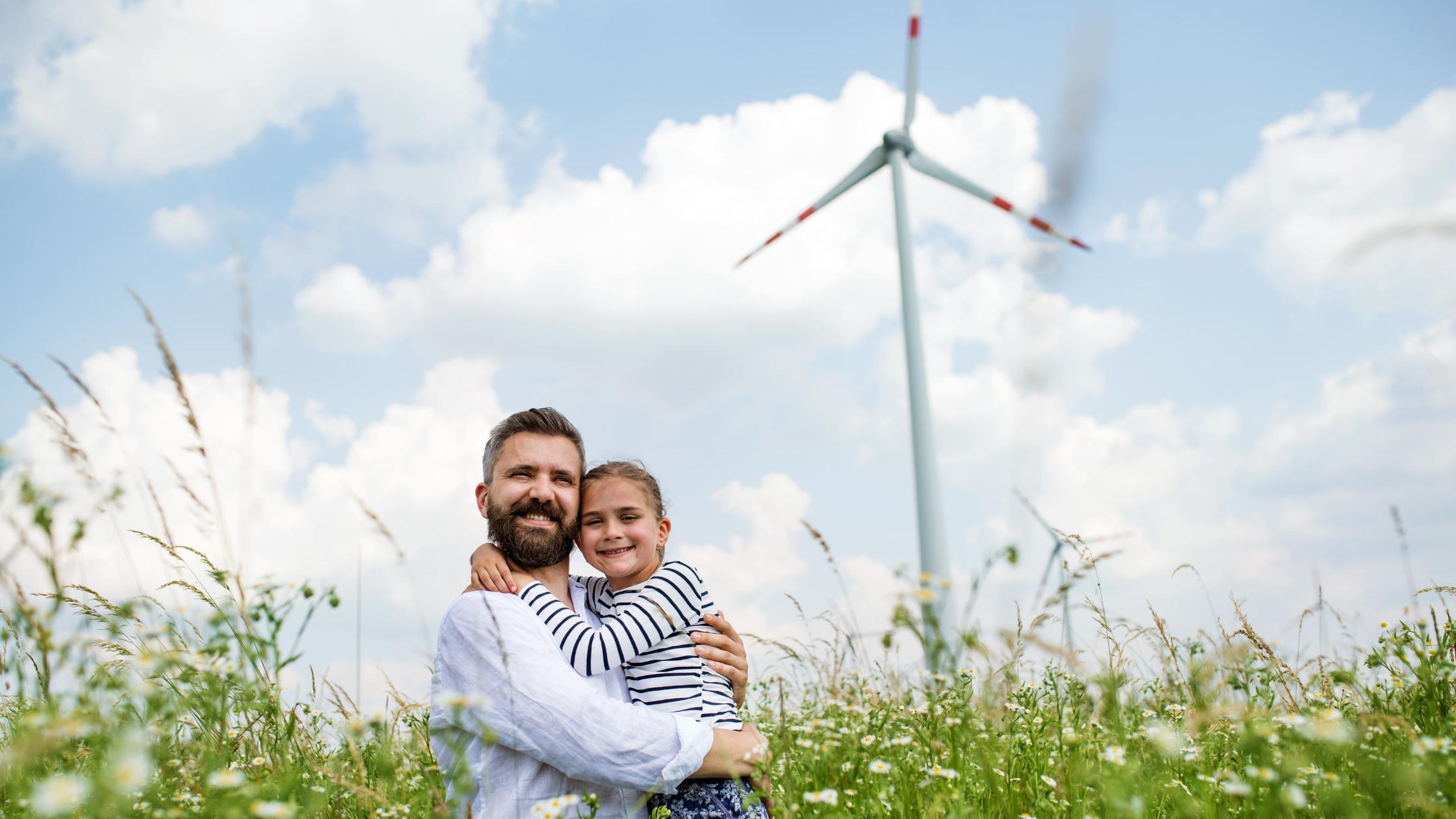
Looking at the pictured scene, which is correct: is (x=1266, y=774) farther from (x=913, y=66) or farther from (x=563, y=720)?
(x=913, y=66)

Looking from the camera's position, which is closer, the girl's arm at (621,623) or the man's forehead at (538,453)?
the girl's arm at (621,623)

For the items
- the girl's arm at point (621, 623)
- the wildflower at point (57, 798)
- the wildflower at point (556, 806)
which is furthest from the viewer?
the girl's arm at point (621, 623)

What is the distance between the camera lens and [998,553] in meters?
2.80

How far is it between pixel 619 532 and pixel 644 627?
3.09 ft

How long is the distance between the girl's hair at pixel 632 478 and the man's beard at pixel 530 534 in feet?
1.02

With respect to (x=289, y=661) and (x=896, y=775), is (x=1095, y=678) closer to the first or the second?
(x=896, y=775)

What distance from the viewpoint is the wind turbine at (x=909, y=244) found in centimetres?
1800

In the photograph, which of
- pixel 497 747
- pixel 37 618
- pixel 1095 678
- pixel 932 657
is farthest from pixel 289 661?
pixel 1095 678

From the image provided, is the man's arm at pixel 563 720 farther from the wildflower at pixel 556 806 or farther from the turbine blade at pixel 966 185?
the turbine blade at pixel 966 185

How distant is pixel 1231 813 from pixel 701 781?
7.17 feet

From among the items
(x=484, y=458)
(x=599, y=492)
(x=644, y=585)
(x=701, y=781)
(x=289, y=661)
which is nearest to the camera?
(x=289, y=661)

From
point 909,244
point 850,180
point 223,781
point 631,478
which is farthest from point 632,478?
point 850,180

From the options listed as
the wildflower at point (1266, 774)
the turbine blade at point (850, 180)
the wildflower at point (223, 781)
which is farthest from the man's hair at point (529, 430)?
the turbine blade at point (850, 180)

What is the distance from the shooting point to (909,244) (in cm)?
1950
